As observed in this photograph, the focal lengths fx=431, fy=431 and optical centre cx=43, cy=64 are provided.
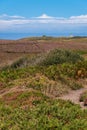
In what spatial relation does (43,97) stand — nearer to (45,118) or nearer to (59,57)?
A: (45,118)

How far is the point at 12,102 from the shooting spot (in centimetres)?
1591

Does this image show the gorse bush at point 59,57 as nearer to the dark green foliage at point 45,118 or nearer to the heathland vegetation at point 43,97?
the heathland vegetation at point 43,97

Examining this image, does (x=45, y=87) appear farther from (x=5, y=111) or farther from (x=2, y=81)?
(x=5, y=111)

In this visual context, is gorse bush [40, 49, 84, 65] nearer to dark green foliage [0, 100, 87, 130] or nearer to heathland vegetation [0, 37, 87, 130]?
heathland vegetation [0, 37, 87, 130]

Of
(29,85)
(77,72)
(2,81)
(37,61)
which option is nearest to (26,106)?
(29,85)

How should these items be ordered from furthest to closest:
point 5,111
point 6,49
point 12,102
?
point 6,49
point 12,102
point 5,111

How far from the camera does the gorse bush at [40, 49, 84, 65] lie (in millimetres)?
28469

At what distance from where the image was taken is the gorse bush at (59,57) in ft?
93.4

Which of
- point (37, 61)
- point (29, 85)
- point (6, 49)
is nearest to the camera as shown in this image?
point (29, 85)

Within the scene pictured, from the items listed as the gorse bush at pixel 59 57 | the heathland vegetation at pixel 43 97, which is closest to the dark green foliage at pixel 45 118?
the heathland vegetation at pixel 43 97

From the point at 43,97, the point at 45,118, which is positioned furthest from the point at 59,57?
the point at 45,118

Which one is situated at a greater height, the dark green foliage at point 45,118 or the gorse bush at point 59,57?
the dark green foliage at point 45,118

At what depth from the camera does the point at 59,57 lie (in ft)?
94.5

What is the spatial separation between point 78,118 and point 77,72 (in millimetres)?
10701
